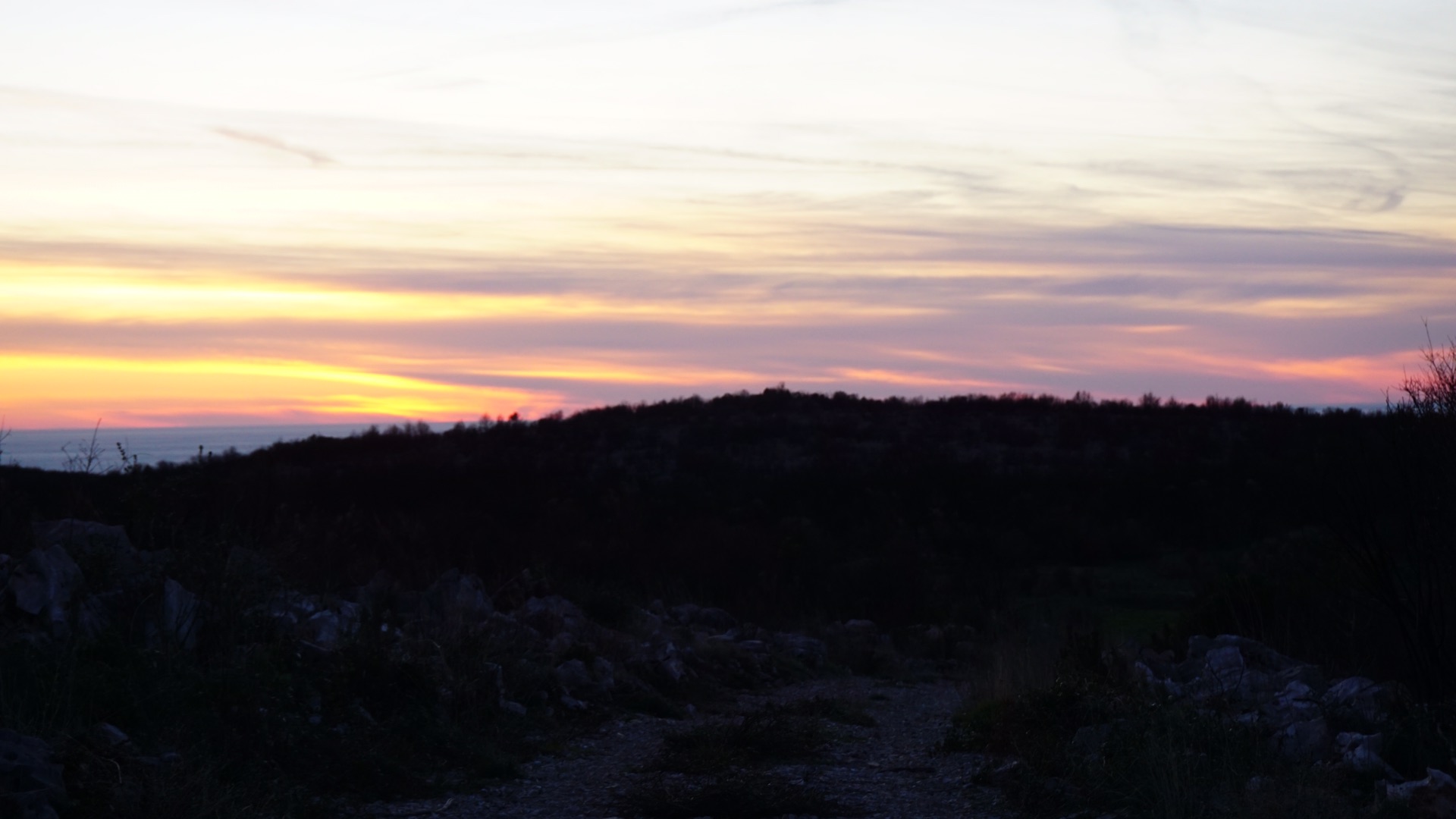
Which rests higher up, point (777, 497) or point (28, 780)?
point (777, 497)

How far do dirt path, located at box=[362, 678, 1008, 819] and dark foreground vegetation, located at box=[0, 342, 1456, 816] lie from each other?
309mm

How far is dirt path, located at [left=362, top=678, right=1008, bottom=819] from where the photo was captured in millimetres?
8070

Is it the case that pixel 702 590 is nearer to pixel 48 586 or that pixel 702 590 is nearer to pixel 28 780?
pixel 48 586

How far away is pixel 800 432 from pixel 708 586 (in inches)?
789

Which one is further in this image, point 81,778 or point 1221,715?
point 1221,715

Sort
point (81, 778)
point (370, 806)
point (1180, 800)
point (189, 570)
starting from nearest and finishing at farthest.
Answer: point (81, 778) → point (1180, 800) → point (370, 806) → point (189, 570)

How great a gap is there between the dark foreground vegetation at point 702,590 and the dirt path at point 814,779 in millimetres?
309

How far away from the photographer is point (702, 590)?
861 inches

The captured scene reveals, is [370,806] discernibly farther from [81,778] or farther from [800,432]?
[800,432]

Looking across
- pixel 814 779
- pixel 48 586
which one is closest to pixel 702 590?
pixel 814 779

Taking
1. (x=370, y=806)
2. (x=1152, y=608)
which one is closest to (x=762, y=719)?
(x=370, y=806)

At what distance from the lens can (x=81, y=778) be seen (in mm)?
6332

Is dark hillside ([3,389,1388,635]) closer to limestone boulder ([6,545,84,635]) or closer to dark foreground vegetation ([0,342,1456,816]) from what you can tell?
dark foreground vegetation ([0,342,1456,816])

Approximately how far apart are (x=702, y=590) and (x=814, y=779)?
41.9 feet
